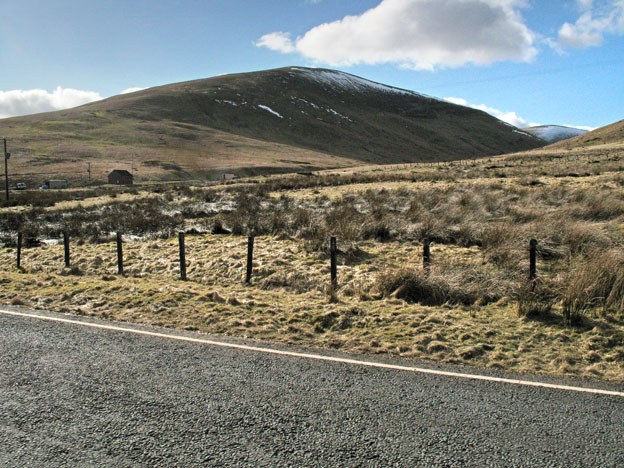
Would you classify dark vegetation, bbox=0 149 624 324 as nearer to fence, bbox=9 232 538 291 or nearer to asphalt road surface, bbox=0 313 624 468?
fence, bbox=9 232 538 291

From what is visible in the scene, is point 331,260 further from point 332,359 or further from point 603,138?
point 603,138

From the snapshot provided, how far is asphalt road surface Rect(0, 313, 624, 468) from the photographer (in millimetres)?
3748

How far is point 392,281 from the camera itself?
9.23 meters

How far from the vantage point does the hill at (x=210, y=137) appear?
9394cm

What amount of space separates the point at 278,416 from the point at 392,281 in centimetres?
533

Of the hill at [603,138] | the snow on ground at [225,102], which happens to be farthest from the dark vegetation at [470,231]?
the snow on ground at [225,102]

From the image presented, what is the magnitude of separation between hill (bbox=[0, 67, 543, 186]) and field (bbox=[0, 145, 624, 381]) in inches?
2869

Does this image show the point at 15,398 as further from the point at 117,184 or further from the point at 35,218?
the point at 117,184

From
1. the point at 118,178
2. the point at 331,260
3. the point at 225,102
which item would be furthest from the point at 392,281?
the point at 225,102

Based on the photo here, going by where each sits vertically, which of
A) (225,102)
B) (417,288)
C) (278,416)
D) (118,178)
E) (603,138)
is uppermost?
(225,102)

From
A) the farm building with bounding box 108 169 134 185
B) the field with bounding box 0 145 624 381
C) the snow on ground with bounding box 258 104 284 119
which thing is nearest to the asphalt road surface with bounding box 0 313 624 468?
the field with bounding box 0 145 624 381

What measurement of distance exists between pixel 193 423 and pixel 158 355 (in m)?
1.99

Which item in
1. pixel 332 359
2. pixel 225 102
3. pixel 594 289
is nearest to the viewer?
pixel 332 359

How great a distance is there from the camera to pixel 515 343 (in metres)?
6.34
